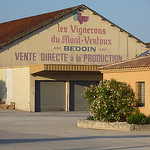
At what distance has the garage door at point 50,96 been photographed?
123 feet

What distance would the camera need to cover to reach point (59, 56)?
48.3 m

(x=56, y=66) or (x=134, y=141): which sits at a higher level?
(x=56, y=66)

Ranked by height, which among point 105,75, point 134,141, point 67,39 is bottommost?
point 134,141

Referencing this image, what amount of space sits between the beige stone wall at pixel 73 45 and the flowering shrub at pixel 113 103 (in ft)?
75.0

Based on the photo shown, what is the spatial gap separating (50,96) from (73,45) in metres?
12.3

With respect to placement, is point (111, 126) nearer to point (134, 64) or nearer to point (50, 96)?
point (134, 64)

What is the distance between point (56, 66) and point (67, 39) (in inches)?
576

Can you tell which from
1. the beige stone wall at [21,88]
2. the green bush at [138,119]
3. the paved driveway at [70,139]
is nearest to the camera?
the paved driveway at [70,139]

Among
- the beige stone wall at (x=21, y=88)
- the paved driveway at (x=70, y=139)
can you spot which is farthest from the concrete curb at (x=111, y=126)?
the beige stone wall at (x=21, y=88)

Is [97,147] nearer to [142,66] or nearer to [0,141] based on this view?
[0,141]

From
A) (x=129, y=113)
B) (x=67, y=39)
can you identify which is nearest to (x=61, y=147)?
(x=129, y=113)

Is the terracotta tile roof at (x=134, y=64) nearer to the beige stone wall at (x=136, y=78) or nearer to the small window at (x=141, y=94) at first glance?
the beige stone wall at (x=136, y=78)

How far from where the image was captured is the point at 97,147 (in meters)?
15.5

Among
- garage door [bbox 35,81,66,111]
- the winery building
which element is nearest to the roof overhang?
the winery building
